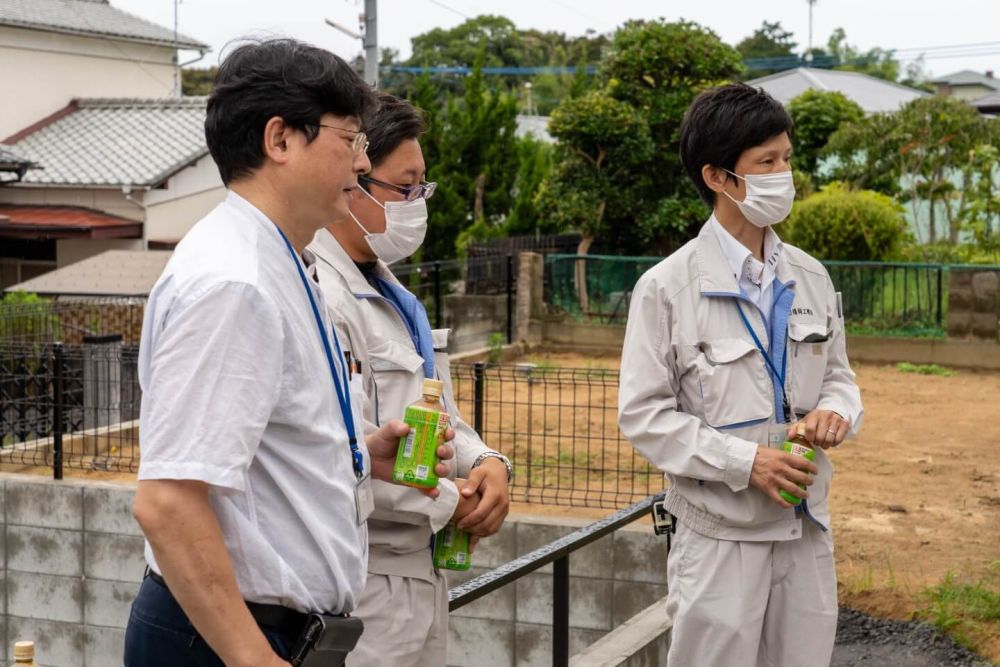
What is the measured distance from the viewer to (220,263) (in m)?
1.77

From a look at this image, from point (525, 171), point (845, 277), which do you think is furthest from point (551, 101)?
point (845, 277)

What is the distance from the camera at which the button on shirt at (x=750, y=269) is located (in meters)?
3.21

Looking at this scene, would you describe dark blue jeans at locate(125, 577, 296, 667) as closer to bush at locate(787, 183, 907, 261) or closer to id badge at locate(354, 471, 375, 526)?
id badge at locate(354, 471, 375, 526)

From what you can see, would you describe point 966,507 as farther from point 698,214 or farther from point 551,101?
point 551,101

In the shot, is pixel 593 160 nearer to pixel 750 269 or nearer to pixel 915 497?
pixel 915 497

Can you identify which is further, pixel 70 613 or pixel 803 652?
pixel 70 613

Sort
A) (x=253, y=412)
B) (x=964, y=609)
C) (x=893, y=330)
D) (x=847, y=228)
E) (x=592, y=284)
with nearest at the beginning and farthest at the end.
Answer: (x=253, y=412)
(x=964, y=609)
(x=893, y=330)
(x=847, y=228)
(x=592, y=284)

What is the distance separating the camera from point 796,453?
2984 millimetres

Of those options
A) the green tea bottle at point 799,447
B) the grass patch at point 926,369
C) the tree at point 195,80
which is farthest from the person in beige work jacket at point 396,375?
the tree at point 195,80

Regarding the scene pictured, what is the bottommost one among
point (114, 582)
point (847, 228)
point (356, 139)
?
point (114, 582)

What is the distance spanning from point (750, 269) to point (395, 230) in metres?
0.97

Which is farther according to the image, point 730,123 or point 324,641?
point 730,123

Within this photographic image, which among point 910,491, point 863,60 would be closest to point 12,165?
point 910,491

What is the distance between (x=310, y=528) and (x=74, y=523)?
21.0ft
